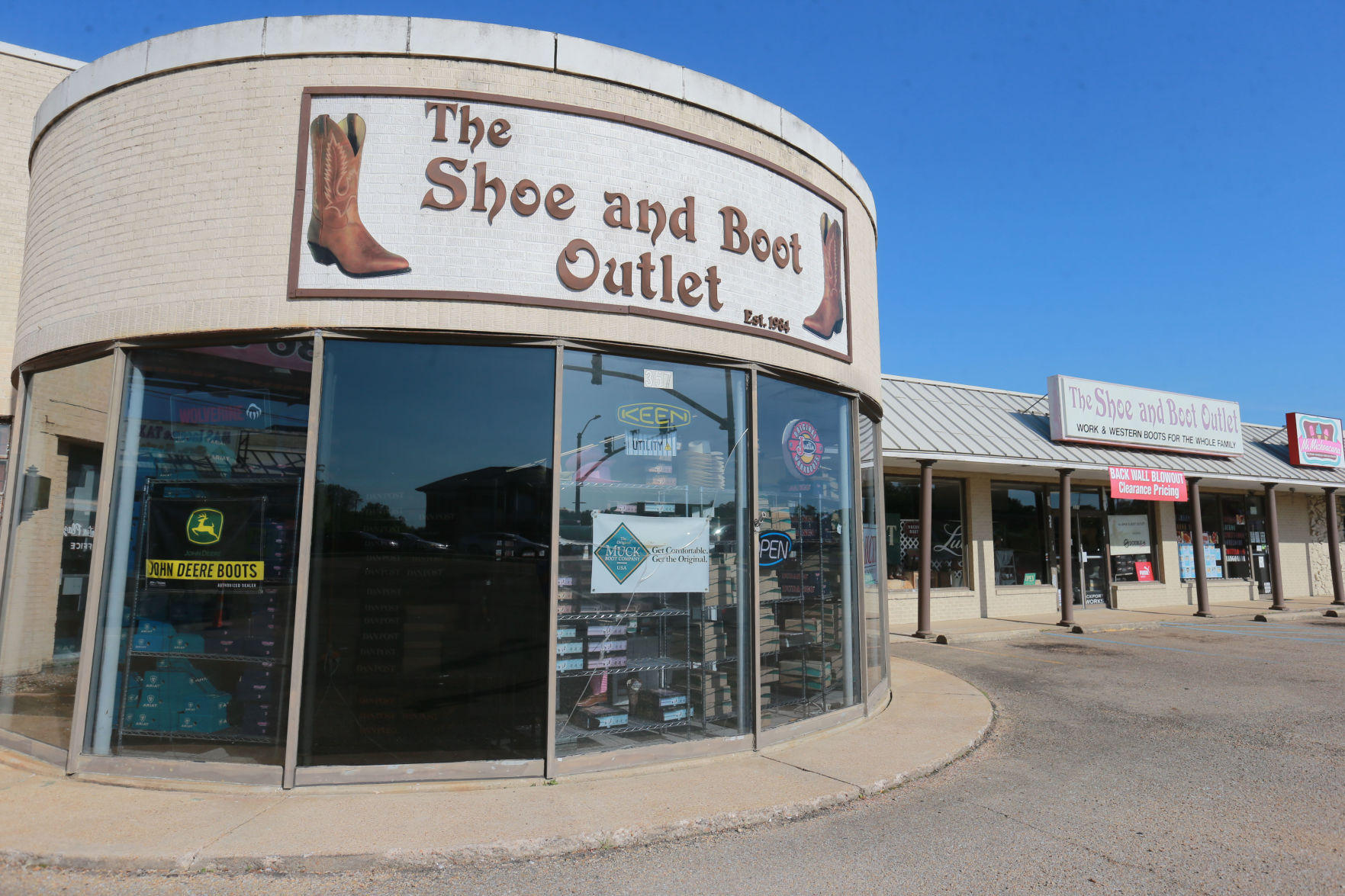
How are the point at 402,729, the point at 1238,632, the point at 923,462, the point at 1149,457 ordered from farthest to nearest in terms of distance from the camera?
1. the point at 1149,457
2. the point at 1238,632
3. the point at 923,462
4. the point at 402,729

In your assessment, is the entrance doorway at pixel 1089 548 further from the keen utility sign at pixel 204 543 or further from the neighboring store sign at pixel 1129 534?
the keen utility sign at pixel 204 543

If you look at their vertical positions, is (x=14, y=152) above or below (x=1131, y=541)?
above

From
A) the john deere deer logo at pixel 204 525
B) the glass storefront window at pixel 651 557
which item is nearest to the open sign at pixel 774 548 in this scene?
the glass storefront window at pixel 651 557

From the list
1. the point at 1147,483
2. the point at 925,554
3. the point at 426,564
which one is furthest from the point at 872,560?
the point at 1147,483

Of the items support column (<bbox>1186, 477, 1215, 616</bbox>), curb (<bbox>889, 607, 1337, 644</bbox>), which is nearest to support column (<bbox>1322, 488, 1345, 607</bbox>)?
curb (<bbox>889, 607, 1337, 644</bbox>)

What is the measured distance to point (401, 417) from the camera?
6.13 m

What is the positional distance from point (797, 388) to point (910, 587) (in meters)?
10.3

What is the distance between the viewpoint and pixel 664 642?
6676mm

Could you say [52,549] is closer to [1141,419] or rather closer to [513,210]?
[513,210]

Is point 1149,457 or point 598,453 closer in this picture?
point 598,453

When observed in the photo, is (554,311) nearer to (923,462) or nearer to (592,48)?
(592,48)

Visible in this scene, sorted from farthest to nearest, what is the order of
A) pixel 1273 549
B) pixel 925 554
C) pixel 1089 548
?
pixel 1273 549
pixel 1089 548
pixel 925 554

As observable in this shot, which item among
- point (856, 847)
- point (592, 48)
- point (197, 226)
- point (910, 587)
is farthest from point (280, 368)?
point (910, 587)

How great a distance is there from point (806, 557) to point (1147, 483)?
14111mm
